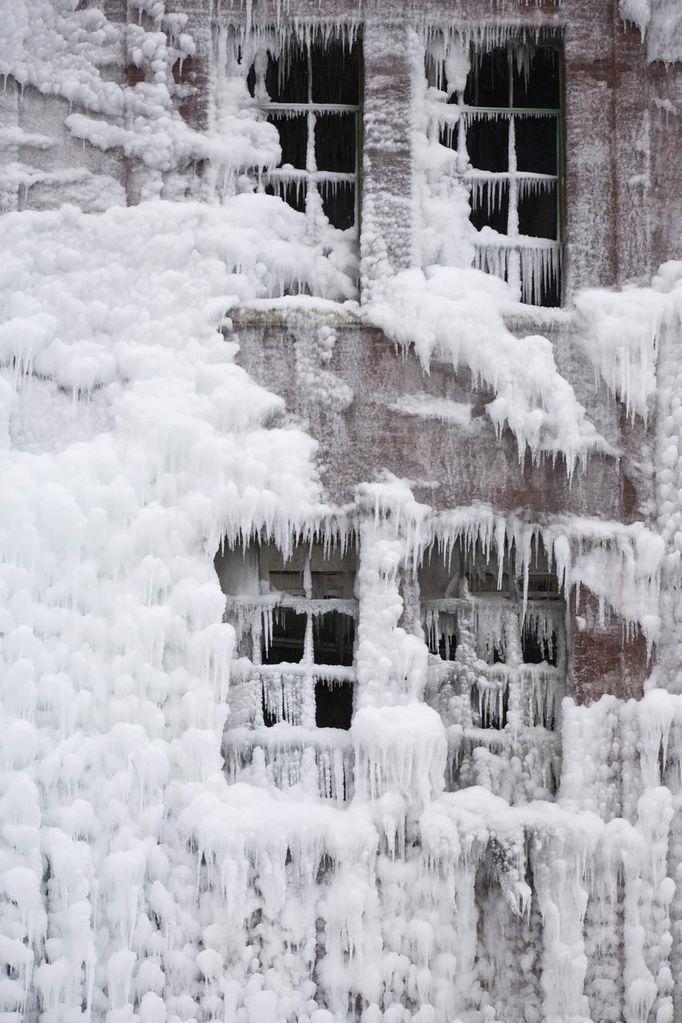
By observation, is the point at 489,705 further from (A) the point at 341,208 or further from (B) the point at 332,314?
(A) the point at 341,208

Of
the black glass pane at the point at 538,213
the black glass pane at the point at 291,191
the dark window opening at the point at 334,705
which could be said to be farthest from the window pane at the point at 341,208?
the dark window opening at the point at 334,705

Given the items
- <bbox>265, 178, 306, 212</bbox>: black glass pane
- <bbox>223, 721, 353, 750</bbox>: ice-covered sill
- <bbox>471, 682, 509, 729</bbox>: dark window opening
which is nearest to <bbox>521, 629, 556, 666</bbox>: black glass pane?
<bbox>471, 682, 509, 729</bbox>: dark window opening

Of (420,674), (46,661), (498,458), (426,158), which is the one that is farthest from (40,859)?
(426,158)

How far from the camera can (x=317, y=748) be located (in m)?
7.16

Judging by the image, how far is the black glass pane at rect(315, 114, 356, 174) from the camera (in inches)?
378

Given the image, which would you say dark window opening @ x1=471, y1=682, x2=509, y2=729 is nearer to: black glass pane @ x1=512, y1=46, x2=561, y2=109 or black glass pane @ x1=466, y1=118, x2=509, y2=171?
black glass pane @ x1=512, y1=46, x2=561, y2=109

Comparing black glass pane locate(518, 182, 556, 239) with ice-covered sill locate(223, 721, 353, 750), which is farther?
black glass pane locate(518, 182, 556, 239)

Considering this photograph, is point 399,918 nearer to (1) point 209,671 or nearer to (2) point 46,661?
(1) point 209,671

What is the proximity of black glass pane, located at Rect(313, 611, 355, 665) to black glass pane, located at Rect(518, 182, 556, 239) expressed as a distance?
127 inches

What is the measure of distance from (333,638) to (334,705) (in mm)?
447

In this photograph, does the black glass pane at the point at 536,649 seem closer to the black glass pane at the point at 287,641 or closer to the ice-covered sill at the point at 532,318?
the black glass pane at the point at 287,641

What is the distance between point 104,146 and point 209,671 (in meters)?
3.43

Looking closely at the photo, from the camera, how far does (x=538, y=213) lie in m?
8.77

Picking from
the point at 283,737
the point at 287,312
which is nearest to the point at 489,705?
the point at 283,737
